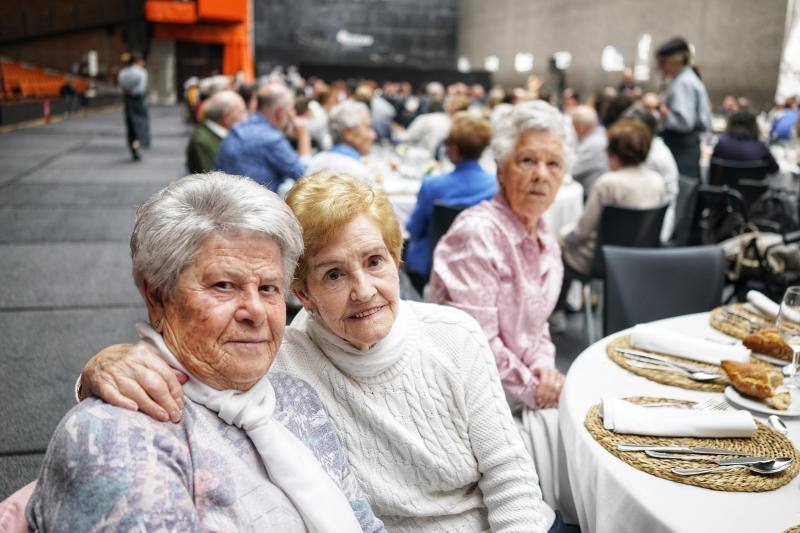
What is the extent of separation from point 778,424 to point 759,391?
12 centimetres

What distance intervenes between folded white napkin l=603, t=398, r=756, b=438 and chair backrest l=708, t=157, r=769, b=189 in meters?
5.10

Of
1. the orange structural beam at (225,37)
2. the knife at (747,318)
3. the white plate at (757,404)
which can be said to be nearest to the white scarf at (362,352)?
the white plate at (757,404)

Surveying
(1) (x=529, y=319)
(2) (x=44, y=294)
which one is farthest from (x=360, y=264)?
(2) (x=44, y=294)

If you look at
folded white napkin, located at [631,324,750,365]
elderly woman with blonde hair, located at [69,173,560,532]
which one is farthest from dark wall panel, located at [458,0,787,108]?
elderly woman with blonde hair, located at [69,173,560,532]

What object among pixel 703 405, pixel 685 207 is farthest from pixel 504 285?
pixel 685 207

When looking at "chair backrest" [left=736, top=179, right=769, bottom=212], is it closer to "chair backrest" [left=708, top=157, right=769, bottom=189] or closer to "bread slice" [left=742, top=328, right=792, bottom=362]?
"chair backrest" [left=708, top=157, right=769, bottom=189]

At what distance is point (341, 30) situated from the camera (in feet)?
86.8

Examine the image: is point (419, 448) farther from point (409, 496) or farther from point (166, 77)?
point (166, 77)

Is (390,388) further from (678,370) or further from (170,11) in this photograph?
(170,11)

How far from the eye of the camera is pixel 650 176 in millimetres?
4230

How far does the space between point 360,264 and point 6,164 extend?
10510 mm

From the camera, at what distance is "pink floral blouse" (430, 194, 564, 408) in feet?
7.00

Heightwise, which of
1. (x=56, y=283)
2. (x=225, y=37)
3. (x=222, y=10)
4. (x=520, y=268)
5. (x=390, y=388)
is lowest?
(x=56, y=283)

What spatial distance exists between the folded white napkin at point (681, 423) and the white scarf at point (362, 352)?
0.49 meters
